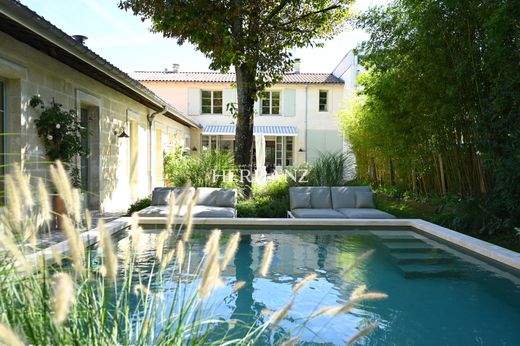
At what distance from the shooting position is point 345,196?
8.88m

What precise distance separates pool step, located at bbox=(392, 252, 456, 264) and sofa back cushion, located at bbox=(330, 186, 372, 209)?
116 inches

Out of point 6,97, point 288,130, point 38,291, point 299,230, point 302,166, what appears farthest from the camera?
point 288,130

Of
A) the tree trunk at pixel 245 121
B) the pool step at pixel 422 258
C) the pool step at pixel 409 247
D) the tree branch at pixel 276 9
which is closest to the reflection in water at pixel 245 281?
the pool step at pixel 422 258

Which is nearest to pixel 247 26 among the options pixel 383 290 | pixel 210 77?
pixel 383 290

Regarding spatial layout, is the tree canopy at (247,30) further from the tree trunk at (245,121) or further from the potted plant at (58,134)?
the potted plant at (58,134)

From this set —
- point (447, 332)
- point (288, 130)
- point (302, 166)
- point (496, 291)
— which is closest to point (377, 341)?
point (447, 332)

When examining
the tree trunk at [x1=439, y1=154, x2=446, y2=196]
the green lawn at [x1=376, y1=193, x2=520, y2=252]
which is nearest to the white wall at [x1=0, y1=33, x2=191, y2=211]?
the green lawn at [x1=376, y1=193, x2=520, y2=252]

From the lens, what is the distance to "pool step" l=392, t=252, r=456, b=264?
215 inches

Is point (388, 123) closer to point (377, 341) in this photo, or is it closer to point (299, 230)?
point (299, 230)

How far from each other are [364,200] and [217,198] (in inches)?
116

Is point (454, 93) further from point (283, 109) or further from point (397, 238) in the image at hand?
point (283, 109)

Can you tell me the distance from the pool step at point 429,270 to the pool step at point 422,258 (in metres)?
0.18

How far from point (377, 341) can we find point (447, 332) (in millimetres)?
615

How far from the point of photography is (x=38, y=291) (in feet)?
4.50
